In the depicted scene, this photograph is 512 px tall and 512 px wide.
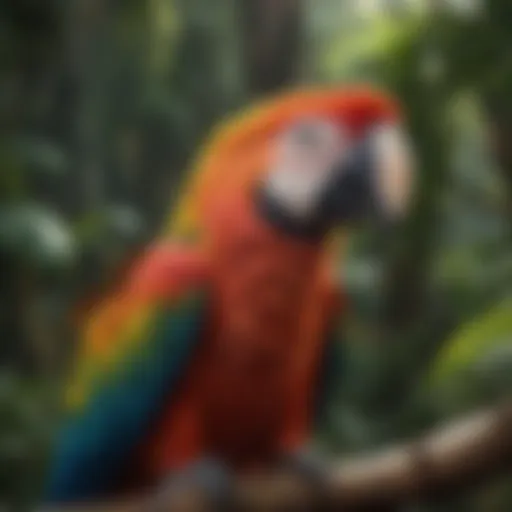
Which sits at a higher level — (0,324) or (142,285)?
(0,324)

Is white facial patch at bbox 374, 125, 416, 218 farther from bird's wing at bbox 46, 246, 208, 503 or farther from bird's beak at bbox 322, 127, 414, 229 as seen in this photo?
bird's wing at bbox 46, 246, 208, 503

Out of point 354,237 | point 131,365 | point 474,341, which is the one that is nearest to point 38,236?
point 131,365

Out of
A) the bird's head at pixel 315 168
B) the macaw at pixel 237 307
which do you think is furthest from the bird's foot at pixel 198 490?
the bird's head at pixel 315 168

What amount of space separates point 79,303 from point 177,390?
0.15 meters

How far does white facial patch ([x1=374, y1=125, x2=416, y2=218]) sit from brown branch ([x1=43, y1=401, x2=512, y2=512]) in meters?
0.18

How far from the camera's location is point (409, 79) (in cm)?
107

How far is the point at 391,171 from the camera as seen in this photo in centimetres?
97

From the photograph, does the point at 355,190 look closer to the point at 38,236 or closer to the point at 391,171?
the point at 391,171

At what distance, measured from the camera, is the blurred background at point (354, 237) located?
1046 mm

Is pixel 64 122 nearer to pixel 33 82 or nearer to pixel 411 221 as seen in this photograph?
pixel 33 82

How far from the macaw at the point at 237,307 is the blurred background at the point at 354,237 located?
46 mm

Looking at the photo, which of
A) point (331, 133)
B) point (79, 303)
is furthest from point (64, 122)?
point (331, 133)

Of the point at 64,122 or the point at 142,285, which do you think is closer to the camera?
the point at 142,285

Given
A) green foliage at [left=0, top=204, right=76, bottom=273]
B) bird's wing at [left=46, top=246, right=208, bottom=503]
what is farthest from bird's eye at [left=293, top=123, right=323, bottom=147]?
green foliage at [left=0, top=204, right=76, bottom=273]
